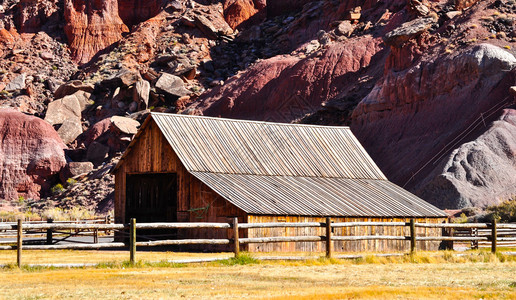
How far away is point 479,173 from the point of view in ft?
165

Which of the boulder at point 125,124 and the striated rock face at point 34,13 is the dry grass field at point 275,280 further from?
the striated rock face at point 34,13

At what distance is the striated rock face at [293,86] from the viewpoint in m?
74.7

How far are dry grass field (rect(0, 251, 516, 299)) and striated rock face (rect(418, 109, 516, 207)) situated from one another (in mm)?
25603

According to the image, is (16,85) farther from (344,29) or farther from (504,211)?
(504,211)

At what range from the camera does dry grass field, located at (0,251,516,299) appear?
48.2 ft

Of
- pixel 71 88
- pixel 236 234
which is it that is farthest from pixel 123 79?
pixel 236 234

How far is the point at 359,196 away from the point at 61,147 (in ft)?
159

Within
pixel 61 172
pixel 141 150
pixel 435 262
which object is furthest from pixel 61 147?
pixel 435 262

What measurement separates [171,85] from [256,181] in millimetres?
Result: 51634

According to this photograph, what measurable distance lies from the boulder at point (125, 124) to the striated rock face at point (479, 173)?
3187 centimetres

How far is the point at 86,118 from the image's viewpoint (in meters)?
84.6

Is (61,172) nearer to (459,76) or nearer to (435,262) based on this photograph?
(459,76)

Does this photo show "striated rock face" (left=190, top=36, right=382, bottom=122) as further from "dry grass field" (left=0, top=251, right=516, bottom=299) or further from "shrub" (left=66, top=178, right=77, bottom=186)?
"dry grass field" (left=0, top=251, right=516, bottom=299)

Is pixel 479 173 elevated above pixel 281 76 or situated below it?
below
